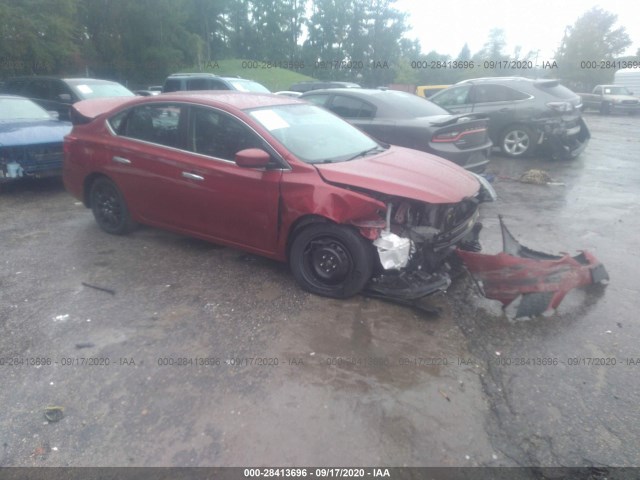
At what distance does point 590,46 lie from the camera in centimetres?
3634

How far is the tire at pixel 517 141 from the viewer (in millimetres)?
10086

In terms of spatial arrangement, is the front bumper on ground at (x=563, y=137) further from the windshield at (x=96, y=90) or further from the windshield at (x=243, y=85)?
the windshield at (x=96, y=90)

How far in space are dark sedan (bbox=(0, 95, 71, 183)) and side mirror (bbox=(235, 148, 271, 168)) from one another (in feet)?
15.1

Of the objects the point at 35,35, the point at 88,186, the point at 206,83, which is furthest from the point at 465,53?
the point at 88,186

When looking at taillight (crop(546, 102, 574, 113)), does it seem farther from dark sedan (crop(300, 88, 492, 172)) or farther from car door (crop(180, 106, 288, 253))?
car door (crop(180, 106, 288, 253))

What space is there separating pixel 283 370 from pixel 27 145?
592 centimetres

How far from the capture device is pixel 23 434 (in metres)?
2.70

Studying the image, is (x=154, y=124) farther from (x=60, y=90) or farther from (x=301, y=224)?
(x=60, y=90)

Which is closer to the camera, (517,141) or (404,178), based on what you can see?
(404,178)

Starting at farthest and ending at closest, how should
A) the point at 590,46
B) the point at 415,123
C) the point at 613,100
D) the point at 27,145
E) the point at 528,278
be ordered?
1. the point at 590,46
2. the point at 613,100
3. the point at 27,145
4. the point at 415,123
5. the point at 528,278

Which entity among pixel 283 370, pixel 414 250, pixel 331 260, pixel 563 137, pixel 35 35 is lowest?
pixel 283 370

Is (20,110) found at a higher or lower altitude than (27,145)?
higher

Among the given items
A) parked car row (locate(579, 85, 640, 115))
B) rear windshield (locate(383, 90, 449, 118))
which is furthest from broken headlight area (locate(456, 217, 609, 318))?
parked car row (locate(579, 85, 640, 115))

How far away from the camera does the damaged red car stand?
3.88 metres
